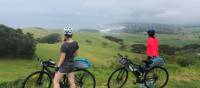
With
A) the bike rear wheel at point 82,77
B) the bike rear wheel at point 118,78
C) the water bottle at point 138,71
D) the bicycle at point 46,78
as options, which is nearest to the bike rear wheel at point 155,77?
the water bottle at point 138,71

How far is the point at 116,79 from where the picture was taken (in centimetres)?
1366

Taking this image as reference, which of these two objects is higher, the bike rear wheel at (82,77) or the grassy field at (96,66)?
the bike rear wheel at (82,77)

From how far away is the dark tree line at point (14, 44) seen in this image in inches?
3044

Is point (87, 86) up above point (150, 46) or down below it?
below

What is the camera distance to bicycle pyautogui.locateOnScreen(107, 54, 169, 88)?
44.3ft

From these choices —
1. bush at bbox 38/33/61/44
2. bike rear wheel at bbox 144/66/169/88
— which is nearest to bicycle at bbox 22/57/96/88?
bike rear wheel at bbox 144/66/169/88

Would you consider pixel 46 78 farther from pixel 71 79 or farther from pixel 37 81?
pixel 71 79

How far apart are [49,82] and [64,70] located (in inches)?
30.0

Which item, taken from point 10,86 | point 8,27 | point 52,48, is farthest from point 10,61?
point 10,86

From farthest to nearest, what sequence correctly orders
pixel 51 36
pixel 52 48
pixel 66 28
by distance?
pixel 51 36, pixel 52 48, pixel 66 28

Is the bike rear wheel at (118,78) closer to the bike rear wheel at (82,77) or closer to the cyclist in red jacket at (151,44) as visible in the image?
the cyclist in red jacket at (151,44)

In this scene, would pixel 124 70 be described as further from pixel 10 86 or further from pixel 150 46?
pixel 10 86

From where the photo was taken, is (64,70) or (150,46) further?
(150,46)

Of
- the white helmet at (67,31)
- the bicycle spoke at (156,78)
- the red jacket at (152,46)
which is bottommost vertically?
the bicycle spoke at (156,78)
